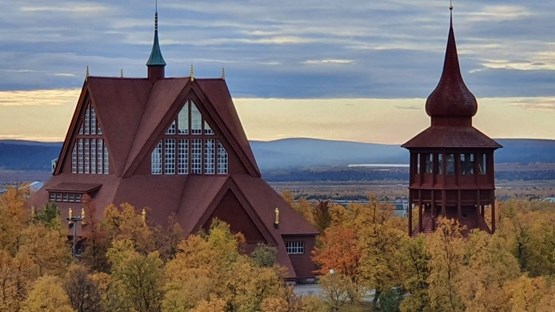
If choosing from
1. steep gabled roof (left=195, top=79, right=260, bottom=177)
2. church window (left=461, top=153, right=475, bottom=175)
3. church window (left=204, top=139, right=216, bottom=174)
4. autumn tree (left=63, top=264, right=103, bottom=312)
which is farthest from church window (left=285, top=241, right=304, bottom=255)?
autumn tree (left=63, top=264, right=103, bottom=312)

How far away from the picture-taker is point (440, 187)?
129750 millimetres

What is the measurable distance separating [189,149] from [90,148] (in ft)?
27.7

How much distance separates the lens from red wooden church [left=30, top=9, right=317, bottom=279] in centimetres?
13488

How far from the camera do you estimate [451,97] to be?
5153 inches

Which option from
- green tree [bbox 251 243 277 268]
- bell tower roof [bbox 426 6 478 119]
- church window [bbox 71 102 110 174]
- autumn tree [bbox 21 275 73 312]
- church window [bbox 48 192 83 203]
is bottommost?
A: autumn tree [bbox 21 275 73 312]

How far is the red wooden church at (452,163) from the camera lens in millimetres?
129625

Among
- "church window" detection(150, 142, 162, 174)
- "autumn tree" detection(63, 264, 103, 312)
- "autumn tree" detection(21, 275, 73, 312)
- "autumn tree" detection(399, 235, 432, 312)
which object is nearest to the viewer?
"autumn tree" detection(21, 275, 73, 312)

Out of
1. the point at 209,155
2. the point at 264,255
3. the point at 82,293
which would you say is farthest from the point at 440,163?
the point at 82,293

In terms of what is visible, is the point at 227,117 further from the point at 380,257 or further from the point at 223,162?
the point at 380,257

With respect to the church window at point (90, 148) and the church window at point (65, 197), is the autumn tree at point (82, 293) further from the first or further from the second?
the church window at point (90, 148)

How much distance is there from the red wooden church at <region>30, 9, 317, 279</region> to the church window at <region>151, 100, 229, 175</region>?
0.25 ft

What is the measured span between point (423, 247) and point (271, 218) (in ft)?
95.4

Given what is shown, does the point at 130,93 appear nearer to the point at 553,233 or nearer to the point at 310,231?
the point at 310,231

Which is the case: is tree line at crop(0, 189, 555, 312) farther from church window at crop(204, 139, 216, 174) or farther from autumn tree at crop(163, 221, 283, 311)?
church window at crop(204, 139, 216, 174)
